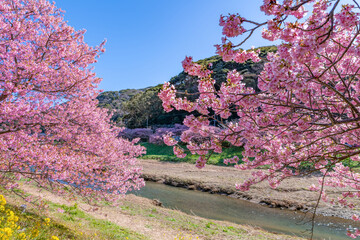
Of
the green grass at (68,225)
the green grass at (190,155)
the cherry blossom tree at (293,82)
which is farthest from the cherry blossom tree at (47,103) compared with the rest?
the green grass at (190,155)

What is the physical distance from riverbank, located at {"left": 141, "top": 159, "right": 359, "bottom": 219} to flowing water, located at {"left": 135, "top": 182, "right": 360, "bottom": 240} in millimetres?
777

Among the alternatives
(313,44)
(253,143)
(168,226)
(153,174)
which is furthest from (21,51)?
(153,174)

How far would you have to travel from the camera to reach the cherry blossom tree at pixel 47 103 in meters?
5.57

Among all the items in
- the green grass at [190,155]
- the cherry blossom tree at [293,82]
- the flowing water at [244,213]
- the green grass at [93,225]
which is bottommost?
the flowing water at [244,213]

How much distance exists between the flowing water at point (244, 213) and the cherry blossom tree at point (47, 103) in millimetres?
8757

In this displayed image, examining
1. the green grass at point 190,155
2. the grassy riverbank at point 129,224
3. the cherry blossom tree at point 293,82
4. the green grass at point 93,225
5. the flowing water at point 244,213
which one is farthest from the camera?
the green grass at point 190,155

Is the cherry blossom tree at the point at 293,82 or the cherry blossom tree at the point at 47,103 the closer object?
the cherry blossom tree at the point at 293,82

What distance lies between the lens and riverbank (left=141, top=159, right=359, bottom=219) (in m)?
14.8

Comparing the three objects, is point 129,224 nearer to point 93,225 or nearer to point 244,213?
point 93,225

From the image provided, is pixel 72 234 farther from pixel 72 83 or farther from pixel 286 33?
pixel 286 33

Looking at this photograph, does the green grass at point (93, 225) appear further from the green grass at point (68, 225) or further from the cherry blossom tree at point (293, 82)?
the cherry blossom tree at point (293, 82)

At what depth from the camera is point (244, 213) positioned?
14375 mm

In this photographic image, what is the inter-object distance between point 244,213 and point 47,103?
43.0ft

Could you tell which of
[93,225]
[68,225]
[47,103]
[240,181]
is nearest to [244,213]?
[240,181]
